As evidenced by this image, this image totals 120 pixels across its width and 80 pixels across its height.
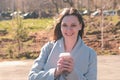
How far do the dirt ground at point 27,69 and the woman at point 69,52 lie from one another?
7739 mm

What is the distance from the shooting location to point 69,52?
271 centimetres

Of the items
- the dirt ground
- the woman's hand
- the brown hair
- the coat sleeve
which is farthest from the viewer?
the dirt ground

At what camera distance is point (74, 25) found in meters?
2.74

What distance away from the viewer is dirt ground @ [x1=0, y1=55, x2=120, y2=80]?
426 inches

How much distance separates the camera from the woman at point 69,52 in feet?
8.87

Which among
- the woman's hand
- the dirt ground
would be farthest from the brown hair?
the dirt ground

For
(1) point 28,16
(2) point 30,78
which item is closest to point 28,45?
(2) point 30,78

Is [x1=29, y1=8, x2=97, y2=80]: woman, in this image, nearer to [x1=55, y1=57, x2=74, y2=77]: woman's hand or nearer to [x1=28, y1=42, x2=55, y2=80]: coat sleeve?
[x1=28, y1=42, x2=55, y2=80]: coat sleeve

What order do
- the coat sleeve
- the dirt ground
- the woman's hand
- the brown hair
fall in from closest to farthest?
the woman's hand → the coat sleeve → the brown hair → the dirt ground

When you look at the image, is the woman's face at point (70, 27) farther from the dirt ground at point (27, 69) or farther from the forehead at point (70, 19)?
the dirt ground at point (27, 69)

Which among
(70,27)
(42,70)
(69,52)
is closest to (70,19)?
(70,27)

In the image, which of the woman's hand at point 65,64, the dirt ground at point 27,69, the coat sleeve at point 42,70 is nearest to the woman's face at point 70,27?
the coat sleeve at point 42,70

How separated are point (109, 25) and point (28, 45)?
7.07 m

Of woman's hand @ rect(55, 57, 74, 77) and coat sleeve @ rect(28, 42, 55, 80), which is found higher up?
woman's hand @ rect(55, 57, 74, 77)
